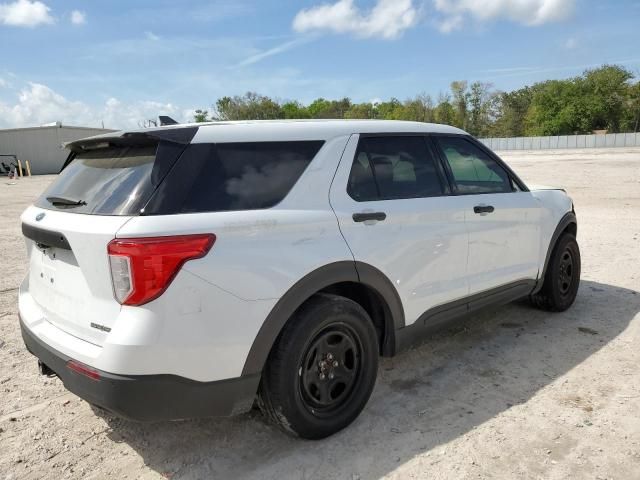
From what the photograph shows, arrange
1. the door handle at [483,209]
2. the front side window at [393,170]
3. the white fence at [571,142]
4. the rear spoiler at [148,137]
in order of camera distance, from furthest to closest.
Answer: the white fence at [571,142] < the door handle at [483,209] < the front side window at [393,170] < the rear spoiler at [148,137]

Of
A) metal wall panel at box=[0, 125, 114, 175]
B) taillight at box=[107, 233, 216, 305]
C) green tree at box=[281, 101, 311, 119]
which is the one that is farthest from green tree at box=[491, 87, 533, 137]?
taillight at box=[107, 233, 216, 305]

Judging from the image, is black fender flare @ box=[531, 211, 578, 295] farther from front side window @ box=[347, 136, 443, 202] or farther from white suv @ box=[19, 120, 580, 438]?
front side window @ box=[347, 136, 443, 202]

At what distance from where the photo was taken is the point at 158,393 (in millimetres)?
2258

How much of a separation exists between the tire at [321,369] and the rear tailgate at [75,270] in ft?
2.79

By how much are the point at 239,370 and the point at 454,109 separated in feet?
279

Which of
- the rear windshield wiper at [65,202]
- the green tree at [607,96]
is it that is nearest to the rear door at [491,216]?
the rear windshield wiper at [65,202]

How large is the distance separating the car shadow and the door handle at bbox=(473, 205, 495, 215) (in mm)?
1127

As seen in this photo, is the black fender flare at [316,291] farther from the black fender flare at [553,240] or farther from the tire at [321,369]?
the black fender flare at [553,240]

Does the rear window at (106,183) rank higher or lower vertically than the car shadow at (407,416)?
higher

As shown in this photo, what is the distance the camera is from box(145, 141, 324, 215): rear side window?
2332 mm

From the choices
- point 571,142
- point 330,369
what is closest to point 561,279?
point 330,369

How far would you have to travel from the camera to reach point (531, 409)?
313cm

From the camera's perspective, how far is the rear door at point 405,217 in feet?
9.57

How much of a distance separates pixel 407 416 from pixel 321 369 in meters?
0.69
